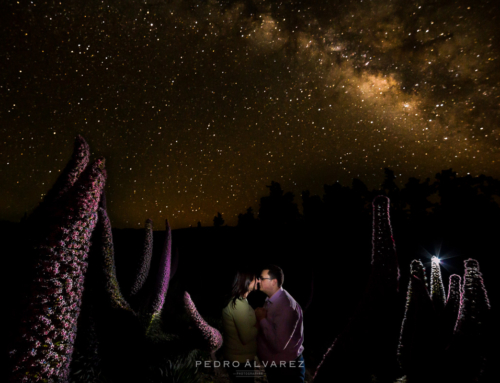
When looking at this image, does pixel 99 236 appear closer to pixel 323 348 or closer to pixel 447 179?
pixel 323 348

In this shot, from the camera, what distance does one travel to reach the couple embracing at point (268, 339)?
2.30 m

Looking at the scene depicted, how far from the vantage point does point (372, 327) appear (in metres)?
2.68

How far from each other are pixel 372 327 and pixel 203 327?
276 centimetres

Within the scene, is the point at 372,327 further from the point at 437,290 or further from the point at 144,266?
the point at 144,266

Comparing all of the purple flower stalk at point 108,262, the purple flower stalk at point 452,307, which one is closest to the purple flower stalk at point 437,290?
the purple flower stalk at point 452,307

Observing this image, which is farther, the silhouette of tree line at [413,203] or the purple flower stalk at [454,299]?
the silhouette of tree line at [413,203]

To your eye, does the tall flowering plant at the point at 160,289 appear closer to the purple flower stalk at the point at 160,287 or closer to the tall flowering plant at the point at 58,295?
the purple flower stalk at the point at 160,287

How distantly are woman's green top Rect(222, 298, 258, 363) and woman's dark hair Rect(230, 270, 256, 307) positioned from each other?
0.12 m

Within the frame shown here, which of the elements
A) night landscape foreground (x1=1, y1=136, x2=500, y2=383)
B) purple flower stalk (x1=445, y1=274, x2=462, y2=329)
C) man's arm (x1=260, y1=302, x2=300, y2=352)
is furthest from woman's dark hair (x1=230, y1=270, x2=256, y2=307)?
purple flower stalk (x1=445, y1=274, x2=462, y2=329)

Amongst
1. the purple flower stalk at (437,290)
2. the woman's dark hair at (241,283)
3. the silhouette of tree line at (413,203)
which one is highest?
the silhouette of tree line at (413,203)

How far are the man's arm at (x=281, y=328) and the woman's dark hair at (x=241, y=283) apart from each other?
0.40 m

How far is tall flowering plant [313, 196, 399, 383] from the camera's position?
2670mm

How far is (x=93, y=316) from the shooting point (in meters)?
3.24

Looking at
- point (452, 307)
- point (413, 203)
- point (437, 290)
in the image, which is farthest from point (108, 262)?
point (413, 203)
